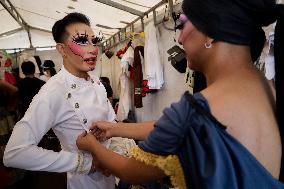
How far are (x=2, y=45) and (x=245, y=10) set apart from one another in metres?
8.17

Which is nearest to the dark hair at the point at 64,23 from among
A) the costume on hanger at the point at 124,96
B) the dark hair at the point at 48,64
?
the costume on hanger at the point at 124,96

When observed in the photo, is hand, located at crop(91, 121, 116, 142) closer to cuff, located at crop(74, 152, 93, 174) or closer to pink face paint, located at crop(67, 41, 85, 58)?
cuff, located at crop(74, 152, 93, 174)

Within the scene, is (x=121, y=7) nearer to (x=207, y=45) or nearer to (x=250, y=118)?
(x=207, y=45)

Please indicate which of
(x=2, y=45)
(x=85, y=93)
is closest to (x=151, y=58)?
(x=85, y=93)

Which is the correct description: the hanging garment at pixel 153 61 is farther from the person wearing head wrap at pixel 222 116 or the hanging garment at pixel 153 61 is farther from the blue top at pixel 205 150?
the blue top at pixel 205 150

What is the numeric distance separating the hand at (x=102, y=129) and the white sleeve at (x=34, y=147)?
206 mm

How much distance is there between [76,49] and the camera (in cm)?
185

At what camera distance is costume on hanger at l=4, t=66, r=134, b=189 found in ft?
4.87

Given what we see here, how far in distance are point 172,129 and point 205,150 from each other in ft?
0.39

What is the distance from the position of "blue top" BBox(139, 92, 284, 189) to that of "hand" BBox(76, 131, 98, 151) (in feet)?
2.12

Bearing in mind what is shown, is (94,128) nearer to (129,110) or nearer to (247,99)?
(247,99)

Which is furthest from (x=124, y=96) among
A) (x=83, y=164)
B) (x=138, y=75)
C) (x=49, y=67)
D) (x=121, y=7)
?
(x=83, y=164)

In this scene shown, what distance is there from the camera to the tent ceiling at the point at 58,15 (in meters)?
3.81

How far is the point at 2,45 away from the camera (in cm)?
793
